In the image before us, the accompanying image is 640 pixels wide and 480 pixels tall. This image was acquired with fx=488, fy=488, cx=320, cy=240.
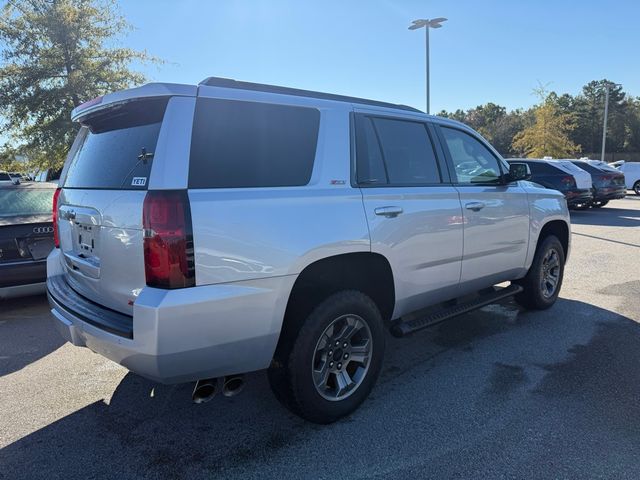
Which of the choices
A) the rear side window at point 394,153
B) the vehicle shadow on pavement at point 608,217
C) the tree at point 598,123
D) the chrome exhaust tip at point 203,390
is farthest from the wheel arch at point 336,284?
the tree at point 598,123

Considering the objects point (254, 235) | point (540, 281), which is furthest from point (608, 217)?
point (254, 235)

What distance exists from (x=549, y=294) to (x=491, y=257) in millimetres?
1548

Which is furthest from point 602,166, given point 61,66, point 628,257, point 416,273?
point 61,66

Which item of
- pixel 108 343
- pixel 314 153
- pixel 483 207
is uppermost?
pixel 314 153

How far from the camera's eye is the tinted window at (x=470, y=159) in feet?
13.8

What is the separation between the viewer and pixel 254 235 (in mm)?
2578

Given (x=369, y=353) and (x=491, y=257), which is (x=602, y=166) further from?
(x=369, y=353)

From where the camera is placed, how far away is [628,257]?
835 centimetres

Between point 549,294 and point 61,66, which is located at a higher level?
point 61,66

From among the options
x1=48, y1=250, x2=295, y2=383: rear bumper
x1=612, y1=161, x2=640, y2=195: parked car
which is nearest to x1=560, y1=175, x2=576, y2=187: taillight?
x1=612, y1=161, x2=640, y2=195: parked car

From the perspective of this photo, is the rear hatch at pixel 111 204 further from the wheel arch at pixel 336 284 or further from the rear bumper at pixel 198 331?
the wheel arch at pixel 336 284

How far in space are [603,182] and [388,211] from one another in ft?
51.4

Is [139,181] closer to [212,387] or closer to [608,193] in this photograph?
[212,387]

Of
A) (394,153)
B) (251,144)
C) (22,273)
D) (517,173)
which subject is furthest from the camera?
(22,273)
